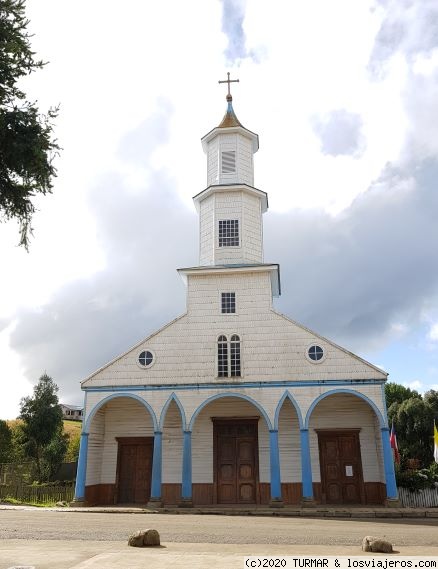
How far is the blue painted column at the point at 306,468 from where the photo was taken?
1912cm

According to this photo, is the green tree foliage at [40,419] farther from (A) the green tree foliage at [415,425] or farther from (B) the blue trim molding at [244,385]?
(A) the green tree foliage at [415,425]

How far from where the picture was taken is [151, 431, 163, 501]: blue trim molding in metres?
19.8

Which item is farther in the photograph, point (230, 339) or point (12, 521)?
point (230, 339)

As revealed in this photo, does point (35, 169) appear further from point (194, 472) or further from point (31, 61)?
point (194, 472)

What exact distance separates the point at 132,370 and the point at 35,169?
13281mm

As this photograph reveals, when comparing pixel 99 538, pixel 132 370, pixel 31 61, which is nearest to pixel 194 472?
pixel 132 370

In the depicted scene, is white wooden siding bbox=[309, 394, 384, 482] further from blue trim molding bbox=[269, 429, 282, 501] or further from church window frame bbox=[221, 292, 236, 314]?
church window frame bbox=[221, 292, 236, 314]

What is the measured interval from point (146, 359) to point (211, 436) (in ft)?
13.8

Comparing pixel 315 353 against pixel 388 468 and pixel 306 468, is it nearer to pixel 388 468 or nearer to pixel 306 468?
pixel 306 468

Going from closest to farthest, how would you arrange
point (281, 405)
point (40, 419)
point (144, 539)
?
point (144, 539)
point (281, 405)
point (40, 419)

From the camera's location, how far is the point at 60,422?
3522 centimetres

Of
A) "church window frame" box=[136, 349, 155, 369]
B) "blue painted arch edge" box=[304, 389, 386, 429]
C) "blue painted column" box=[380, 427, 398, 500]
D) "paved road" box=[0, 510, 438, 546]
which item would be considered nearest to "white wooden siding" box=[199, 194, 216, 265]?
"church window frame" box=[136, 349, 155, 369]

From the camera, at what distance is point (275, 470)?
19578 mm

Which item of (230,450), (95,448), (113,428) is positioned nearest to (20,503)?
(95,448)
